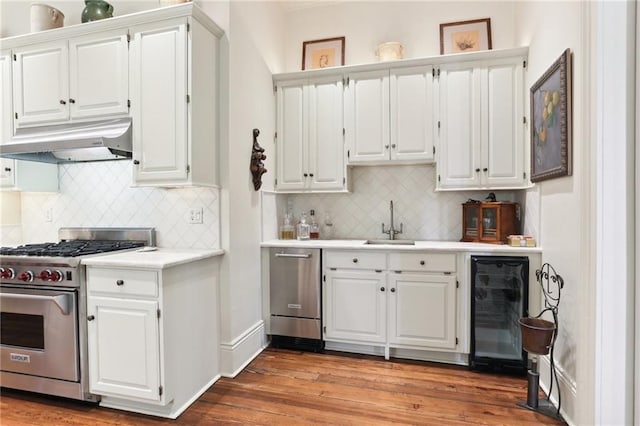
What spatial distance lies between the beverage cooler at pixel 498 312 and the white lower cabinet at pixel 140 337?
208cm

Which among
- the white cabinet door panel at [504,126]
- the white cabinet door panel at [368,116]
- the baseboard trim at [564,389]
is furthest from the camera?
the white cabinet door panel at [368,116]

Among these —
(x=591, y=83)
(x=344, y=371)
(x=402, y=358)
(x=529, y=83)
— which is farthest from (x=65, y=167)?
(x=529, y=83)

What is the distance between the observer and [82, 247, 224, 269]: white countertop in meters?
1.97

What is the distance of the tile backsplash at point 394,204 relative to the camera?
3281mm

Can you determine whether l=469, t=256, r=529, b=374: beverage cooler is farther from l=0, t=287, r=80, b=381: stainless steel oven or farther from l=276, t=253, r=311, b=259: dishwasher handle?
l=0, t=287, r=80, b=381: stainless steel oven

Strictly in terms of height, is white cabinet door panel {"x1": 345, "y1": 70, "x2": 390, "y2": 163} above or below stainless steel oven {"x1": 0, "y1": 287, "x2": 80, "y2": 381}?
above

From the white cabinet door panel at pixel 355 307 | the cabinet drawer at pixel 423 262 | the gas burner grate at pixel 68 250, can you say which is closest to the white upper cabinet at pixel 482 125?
the cabinet drawer at pixel 423 262

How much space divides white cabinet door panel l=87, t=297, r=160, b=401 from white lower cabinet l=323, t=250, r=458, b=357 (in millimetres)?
1411

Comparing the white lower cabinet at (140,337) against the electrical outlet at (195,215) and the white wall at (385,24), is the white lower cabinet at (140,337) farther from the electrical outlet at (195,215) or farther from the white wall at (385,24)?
the white wall at (385,24)

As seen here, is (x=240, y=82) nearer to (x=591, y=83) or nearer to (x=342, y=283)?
(x=342, y=283)

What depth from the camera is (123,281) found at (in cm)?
203

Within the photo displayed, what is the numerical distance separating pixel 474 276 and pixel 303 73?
91.5 inches

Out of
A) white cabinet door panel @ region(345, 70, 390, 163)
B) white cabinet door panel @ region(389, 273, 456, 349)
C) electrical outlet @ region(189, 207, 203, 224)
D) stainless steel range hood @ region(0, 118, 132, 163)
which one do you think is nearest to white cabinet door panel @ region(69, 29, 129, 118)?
stainless steel range hood @ region(0, 118, 132, 163)

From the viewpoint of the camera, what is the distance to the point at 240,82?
272 cm
